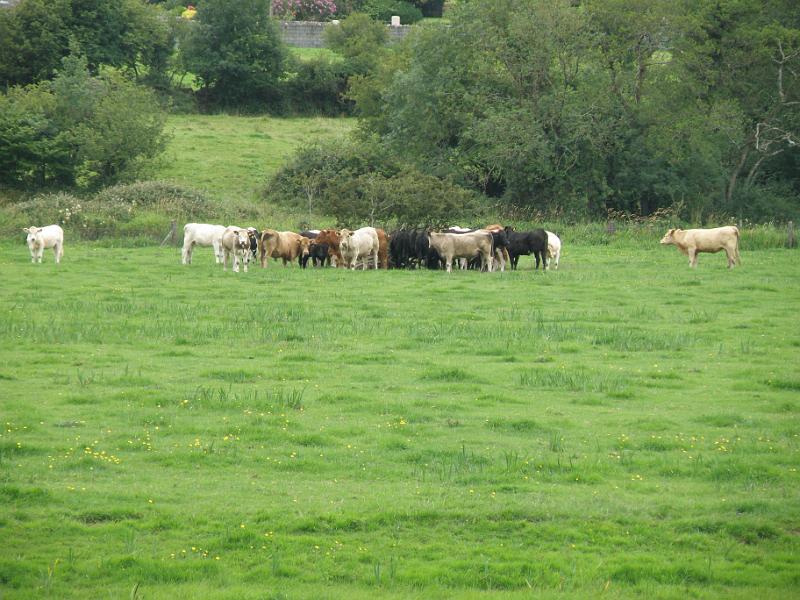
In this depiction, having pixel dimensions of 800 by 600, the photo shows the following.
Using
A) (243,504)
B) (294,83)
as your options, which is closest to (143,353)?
(243,504)

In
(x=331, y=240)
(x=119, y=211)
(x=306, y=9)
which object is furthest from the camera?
(x=306, y=9)

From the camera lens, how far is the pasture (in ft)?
31.2

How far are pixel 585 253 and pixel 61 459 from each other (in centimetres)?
2766

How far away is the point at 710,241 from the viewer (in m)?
32.7

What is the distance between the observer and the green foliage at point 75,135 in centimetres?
4712

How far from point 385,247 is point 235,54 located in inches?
1582

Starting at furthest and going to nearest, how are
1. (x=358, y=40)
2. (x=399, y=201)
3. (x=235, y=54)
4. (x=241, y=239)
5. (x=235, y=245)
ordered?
(x=358, y=40), (x=235, y=54), (x=399, y=201), (x=235, y=245), (x=241, y=239)

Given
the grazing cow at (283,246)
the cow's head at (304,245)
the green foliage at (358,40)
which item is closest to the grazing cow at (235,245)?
the grazing cow at (283,246)

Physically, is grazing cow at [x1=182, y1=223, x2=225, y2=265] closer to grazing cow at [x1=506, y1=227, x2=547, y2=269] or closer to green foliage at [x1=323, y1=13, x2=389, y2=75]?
grazing cow at [x1=506, y1=227, x2=547, y2=269]

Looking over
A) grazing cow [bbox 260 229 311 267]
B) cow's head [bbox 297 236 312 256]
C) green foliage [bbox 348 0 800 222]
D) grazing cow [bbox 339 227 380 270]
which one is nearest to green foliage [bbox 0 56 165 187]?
green foliage [bbox 348 0 800 222]

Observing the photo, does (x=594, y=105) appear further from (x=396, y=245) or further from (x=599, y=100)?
(x=396, y=245)

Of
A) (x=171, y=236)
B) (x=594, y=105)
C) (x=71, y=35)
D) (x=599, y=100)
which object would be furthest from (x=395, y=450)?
(x=71, y=35)

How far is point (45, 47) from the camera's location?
6219 cm

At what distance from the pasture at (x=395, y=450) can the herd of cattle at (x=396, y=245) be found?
806 cm
